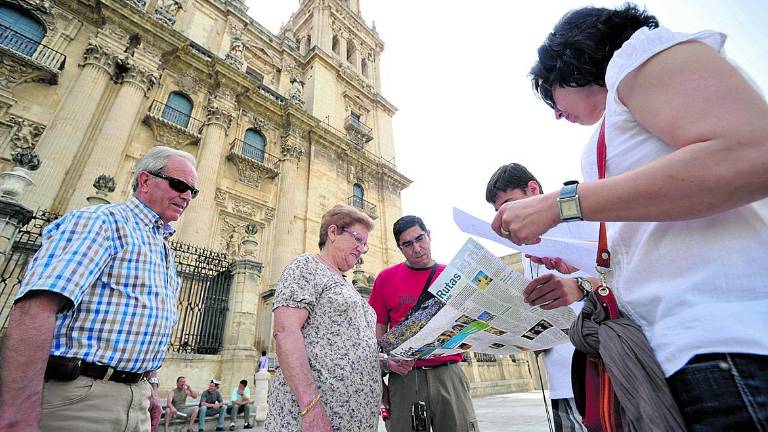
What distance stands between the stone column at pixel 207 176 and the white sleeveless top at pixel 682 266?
11201 millimetres

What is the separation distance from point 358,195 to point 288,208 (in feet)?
15.5

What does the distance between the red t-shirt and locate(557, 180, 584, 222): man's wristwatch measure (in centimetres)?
162

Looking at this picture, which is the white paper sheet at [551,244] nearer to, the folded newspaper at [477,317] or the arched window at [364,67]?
the folded newspaper at [477,317]

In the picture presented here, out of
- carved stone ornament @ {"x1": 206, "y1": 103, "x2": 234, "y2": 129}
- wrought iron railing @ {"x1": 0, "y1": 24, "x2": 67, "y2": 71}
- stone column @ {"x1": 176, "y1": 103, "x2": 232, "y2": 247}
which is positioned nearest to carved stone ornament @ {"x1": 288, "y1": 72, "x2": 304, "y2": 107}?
carved stone ornament @ {"x1": 206, "y1": 103, "x2": 234, "y2": 129}

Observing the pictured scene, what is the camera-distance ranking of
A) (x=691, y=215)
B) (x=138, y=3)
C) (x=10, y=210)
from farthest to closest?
(x=138, y=3)
(x=10, y=210)
(x=691, y=215)

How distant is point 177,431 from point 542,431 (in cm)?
593

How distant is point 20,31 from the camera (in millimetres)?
9344

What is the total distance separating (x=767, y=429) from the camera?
0.58 metres

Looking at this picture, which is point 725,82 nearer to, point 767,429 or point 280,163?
point 767,429

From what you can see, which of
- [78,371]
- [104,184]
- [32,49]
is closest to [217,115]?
[32,49]

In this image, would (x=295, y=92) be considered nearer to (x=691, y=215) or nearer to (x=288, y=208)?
(x=288, y=208)

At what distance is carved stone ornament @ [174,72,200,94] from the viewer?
12430 mm

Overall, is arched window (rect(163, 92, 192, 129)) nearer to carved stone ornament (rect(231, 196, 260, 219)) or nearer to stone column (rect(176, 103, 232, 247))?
stone column (rect(176, 103, 232, 247))

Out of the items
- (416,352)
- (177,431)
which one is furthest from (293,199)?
(416,352)
